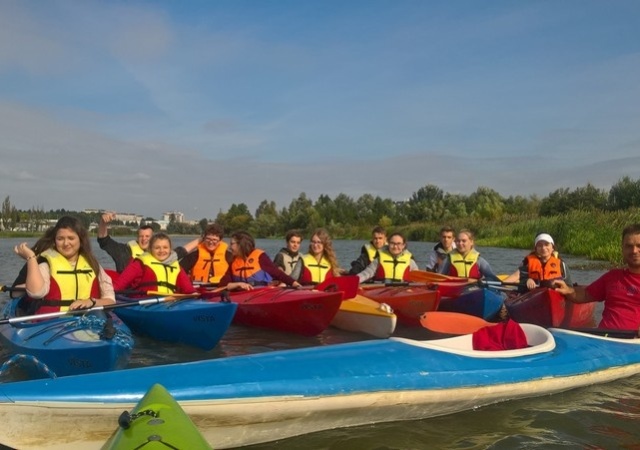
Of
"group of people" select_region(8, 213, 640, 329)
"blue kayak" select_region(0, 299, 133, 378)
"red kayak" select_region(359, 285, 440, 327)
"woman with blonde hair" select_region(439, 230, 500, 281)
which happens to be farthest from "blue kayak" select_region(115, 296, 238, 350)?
"woman with blonde hair" select_region(439, 230, 500, 281)

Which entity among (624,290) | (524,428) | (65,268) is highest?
(65,268)

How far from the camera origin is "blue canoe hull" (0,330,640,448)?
2.69 metres

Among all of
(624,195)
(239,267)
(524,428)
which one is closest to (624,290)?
(524,428)

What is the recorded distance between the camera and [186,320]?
5355 millimetres

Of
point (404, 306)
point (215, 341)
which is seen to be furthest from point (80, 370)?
point (404, 306)

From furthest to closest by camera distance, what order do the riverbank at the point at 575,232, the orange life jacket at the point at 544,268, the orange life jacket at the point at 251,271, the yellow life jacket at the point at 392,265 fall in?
the riverbank at the point at 575,232
the yellow life jacket at the point at 392,265
the orange life jacket at the point at 251,271
the orange life jacket at the point at 544,268

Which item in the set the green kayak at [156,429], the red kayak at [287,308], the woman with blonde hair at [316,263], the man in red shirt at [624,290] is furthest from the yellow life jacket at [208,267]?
the green kayak at [156,429]

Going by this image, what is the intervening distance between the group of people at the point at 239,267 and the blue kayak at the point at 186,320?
0.33m

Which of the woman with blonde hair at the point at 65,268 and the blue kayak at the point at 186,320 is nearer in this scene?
the woman with blonde hair at the point at 65,268

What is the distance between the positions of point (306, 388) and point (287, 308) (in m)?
2.94

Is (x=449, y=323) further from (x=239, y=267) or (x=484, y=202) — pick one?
(x=484, y=202)

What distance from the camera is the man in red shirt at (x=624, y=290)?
172 inches

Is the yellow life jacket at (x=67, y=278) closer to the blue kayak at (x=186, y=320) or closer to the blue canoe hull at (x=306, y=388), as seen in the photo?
the blue kayak at (x=186, y=320)

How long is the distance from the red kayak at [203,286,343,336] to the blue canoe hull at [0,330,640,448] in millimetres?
2057
